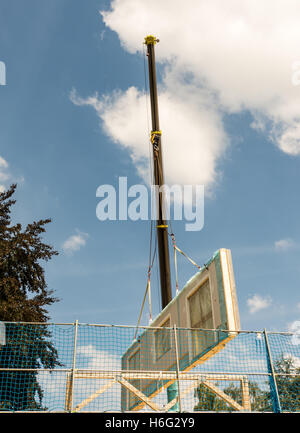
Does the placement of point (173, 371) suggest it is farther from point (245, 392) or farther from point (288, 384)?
point (288, 384)

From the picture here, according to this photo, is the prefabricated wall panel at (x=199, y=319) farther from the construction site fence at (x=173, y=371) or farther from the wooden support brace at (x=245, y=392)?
the wooden support brace at (x=245, y=392)

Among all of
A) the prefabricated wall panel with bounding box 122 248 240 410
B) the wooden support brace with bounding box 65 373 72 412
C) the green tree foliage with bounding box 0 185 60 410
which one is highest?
the green tree foliage with bounding box 0 185 60 410

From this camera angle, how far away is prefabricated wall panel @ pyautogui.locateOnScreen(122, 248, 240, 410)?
11805 millimetres

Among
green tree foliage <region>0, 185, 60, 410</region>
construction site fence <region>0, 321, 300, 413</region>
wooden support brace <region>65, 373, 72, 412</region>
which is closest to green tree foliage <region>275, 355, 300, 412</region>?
construction site fence <region>0, 321, 300, 413</region>

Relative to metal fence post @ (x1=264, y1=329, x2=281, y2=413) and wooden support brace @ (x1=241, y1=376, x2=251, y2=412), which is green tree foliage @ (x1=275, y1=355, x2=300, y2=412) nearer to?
metal fence post @ (x1=264, y1=329, x2=281, y2=413)

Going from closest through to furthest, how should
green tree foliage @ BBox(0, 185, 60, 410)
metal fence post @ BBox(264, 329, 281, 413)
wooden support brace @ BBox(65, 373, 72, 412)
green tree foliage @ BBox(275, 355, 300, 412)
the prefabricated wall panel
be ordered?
1. wooden support brace @ BBox(65, 373, 72, 412)
2. metal fence post @ BBox(264, 329, 281, 413)
3. green tree foliage @ BBox(275, 355, 300, 412)
4. the prefabricated wall panel
5. green tree foliage @ BBox(0, 185, 60, 410)

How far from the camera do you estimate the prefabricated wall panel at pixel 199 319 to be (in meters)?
11.8

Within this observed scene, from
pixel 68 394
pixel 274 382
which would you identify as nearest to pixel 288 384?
pixel 274 382

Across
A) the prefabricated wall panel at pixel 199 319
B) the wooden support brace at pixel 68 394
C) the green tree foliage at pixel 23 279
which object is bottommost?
the wooden support brace at pixel 68 394

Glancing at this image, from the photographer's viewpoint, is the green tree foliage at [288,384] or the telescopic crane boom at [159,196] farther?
the telescopic crane boom at [159,196]

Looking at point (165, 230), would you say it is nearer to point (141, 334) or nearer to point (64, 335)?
point (141, 334)

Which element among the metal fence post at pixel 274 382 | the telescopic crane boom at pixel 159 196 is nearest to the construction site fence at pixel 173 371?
the metal fence post at pixel 274 382
